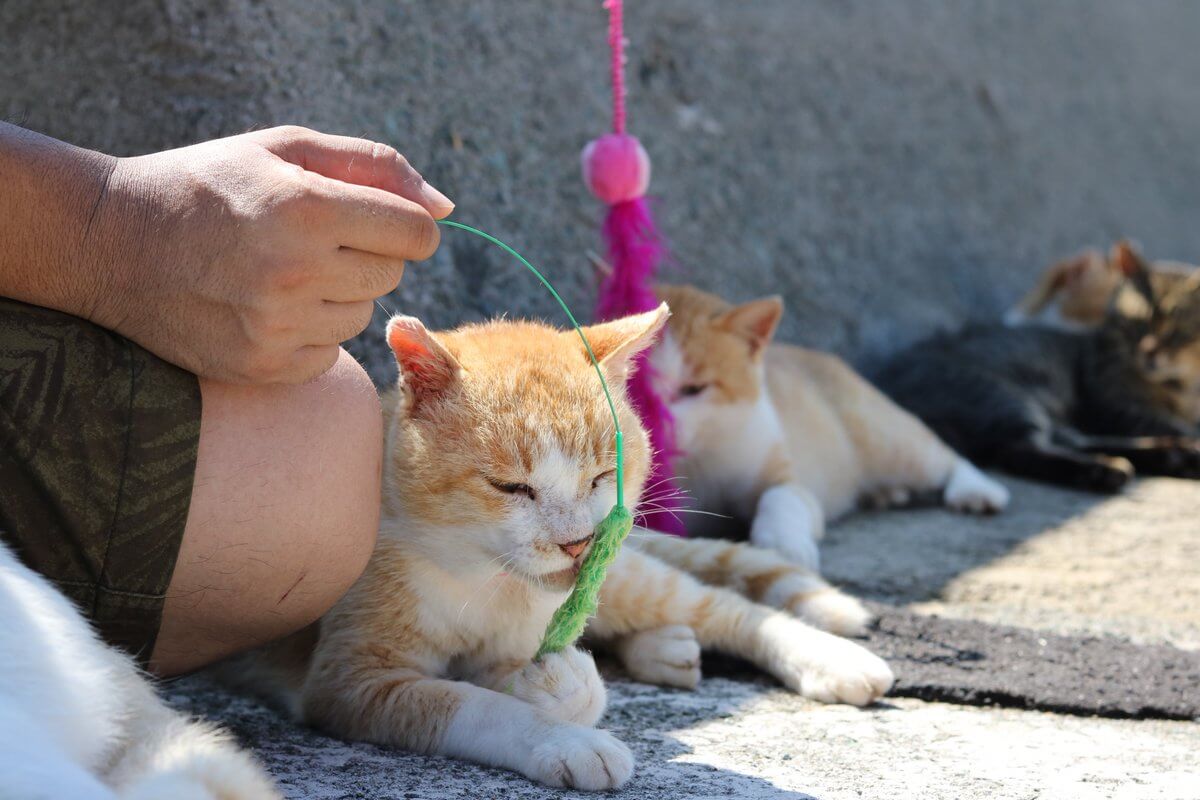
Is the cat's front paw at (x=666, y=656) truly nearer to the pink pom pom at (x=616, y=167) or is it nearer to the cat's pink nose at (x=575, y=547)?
the cat's pink nose at (x=575, y=547)

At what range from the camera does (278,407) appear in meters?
1.41

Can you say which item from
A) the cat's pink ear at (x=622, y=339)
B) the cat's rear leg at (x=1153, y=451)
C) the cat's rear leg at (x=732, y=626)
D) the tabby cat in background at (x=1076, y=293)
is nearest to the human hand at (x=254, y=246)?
the cat's pink ear at (x=622, y=339)

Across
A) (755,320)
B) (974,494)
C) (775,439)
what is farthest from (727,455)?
(974,494)

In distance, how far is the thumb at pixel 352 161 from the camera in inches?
53.1

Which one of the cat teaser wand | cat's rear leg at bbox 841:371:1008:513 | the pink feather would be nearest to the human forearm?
the cat teaser wand

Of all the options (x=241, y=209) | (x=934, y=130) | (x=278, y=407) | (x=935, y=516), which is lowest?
(x=935, y=516)

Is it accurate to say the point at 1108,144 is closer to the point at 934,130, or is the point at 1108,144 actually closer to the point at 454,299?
the point at 934,130

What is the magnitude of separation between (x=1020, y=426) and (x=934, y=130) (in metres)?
1.46

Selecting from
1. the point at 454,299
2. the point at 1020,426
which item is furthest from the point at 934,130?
the point at 454,299

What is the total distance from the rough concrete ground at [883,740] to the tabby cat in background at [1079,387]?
4.30 ft

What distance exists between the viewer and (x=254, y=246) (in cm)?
123

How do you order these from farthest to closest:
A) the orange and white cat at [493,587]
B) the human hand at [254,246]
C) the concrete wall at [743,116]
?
1. the concrete wall at [743,116]
2. the orange and white cat at [493,587]
3. the human hand at [254,246]

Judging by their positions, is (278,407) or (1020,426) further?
(1020,426)

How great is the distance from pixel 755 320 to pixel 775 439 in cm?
35
